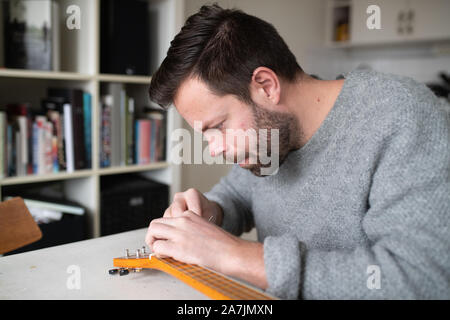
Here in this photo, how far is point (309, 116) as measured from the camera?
37.3 inches

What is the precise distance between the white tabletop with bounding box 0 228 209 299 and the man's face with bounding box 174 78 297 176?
0.31m

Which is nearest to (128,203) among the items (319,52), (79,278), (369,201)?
(79,278)

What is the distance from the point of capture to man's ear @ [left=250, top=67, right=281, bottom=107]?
86 centimetres

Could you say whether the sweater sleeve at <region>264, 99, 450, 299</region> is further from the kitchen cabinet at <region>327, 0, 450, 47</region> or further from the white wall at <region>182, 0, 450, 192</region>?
the kitchen cabinet at <region>327, 0, 450, 47</region>

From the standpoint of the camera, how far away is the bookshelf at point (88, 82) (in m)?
1.64

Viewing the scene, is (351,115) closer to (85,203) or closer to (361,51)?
(85,203)

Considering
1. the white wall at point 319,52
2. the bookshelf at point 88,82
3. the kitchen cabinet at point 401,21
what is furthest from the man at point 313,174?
the kitchen cabinet at point 401,21

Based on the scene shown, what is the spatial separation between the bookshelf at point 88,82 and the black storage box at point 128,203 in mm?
42

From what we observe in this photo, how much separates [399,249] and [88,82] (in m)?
1.45

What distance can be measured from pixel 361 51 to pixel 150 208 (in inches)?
89.8

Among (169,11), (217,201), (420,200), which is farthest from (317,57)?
(420,200)

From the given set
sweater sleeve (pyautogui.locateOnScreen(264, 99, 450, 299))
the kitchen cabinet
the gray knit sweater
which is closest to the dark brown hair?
the gray knit sweater

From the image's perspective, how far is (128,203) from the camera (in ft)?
6.10

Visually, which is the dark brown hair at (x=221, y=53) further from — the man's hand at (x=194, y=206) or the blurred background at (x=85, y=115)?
the blurred background at (x=85, y=115)
